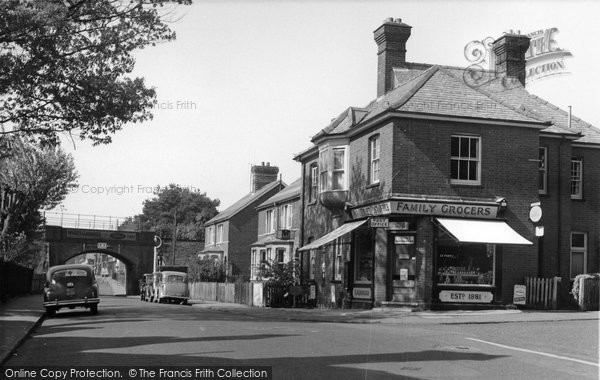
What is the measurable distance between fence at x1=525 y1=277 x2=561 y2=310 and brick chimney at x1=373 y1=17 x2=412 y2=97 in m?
10.4

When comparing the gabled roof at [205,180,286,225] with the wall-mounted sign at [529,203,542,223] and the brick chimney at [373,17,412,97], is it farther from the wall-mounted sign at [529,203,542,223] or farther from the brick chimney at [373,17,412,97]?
the wall-mounted sign at [529,203,542,223]

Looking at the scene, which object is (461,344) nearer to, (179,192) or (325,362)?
(325,362)

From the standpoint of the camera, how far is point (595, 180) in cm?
2845

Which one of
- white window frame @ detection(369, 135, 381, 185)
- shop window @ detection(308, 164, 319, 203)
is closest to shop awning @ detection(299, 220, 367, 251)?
white window frame @ detection(369, 135, 381, 185)

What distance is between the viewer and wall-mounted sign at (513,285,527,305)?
2450cm

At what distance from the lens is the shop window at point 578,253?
2750 centimetres

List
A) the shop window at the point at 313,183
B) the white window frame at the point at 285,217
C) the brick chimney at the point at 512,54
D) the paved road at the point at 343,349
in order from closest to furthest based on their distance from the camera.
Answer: the paved road at the point at 343,349
the brick chimney at the point at 512,54
the shop window at the point at 313,183
the white window frame at the point at 285,217

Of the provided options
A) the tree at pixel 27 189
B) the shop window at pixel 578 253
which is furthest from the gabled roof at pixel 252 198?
the shop window at pixel 578 253

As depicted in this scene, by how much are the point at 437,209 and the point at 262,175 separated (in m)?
40.2

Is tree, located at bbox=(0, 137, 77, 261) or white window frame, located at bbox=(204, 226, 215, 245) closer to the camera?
tree, located at bbox=(0, 137, 77, 261)

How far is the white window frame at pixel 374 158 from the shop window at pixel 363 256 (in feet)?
6.58

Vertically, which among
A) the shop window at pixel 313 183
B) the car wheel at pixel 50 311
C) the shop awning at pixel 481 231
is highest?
the shop window at pixel 313 183

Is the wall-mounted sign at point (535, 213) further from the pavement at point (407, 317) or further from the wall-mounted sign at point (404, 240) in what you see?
the wall-mounted sign at point (404, 240)

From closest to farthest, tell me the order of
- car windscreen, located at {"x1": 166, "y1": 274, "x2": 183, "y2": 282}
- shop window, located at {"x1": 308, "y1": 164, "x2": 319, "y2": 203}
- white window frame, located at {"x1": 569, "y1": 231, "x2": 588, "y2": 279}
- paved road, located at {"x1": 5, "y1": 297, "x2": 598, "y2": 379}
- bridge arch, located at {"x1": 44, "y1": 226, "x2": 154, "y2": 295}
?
paved road, located at {"x1": 5, "y1": 297, "x2": 598, "y2": 379}
white window frame, located at {"x1": 569, "y1": 231, "x2": 588, "y2": 279}
shop window, located at {"x1": 308, "y1": 164, "x2": 319, "y2": 203}
car windscreen, located at {"x1": 166, "y1": 274, "x2": 183, "y2": 282}
bridge arch, located at {"x1": 44, "y1": 226, "x2": 154, "y2": 295}
